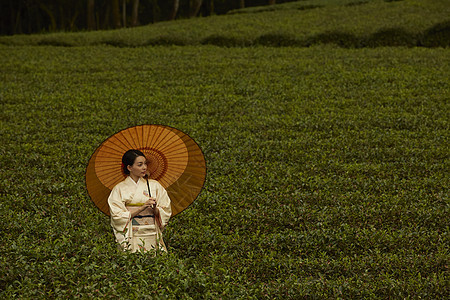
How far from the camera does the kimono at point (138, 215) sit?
4.00 metres

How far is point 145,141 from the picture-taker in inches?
166

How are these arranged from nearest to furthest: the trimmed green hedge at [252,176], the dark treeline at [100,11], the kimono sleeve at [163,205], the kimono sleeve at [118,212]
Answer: the kimono sleeve at [118,212]
the kimono sleeve at [163,205]
the trimmed green hedge at [252,176]
the dark treeline at [100,11]

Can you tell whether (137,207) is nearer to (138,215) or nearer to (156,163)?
(138,215)

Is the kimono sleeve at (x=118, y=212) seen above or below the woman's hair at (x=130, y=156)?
below

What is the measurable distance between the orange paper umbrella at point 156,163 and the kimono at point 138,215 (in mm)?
147

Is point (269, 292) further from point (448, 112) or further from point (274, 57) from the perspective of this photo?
Result: point (274, 57)

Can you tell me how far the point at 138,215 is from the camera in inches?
160

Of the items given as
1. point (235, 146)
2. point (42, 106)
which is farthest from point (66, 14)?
point (235, 146)

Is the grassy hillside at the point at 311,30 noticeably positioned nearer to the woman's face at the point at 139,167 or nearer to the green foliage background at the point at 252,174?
the green foliage background at the point at 252,174

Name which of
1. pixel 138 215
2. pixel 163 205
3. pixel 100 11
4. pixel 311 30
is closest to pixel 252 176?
pixel 163 205

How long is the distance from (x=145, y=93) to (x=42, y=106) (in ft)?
8.14

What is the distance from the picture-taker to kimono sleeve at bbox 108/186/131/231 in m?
3.97

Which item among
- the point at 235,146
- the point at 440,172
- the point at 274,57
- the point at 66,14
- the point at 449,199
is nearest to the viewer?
the point at 449,199

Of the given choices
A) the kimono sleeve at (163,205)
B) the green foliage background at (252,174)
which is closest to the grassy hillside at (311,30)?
the green foliage background at (252,174)
